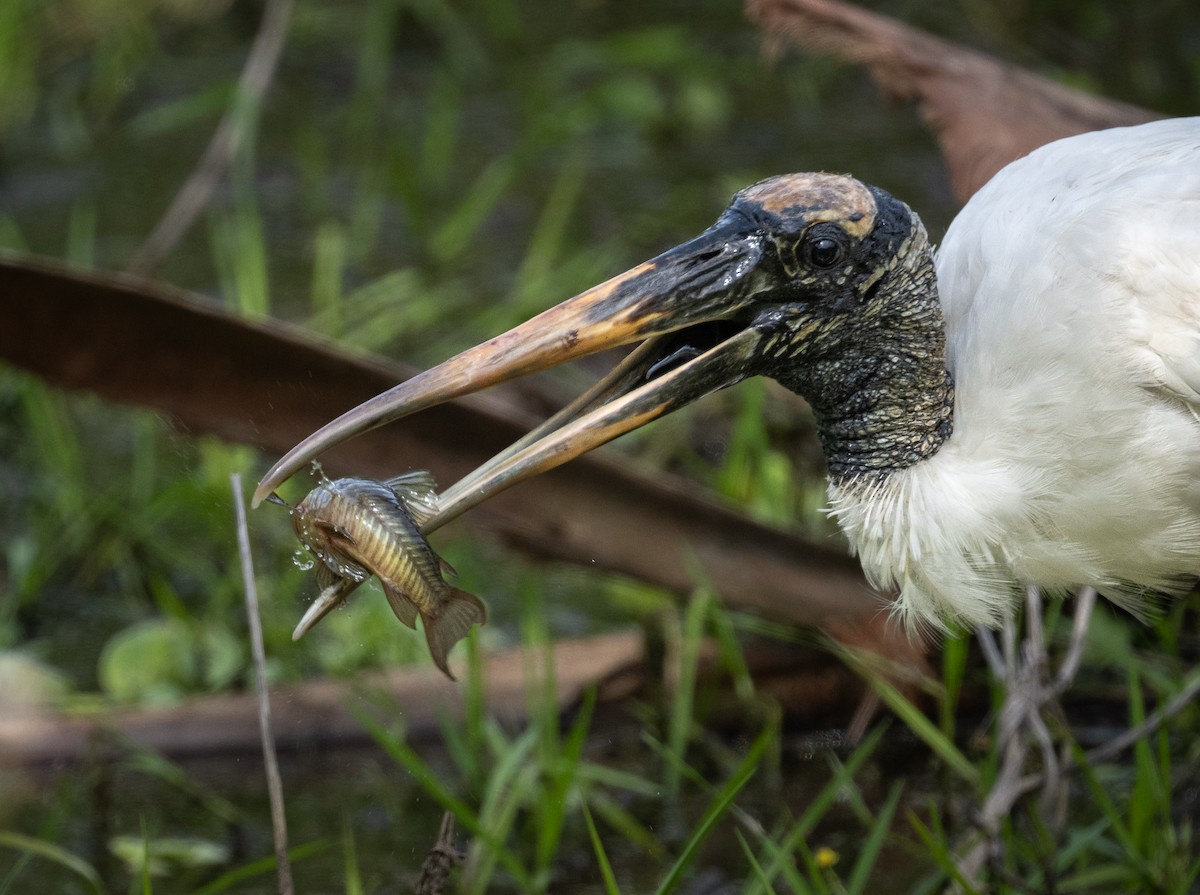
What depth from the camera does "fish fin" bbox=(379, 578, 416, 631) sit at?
191 cm

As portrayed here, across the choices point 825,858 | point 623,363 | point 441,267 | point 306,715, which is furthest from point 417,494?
point 441,267

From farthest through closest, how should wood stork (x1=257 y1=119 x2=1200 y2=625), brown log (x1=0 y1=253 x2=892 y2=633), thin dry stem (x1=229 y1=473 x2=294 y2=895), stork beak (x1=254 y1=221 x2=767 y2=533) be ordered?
brown log (x1=0 y1=253 x2=892 y2=633)
thin dry stem (x1=229 y1=473 x2=294 y2=895)
wood stork (x1=257 y1=119 x2=1200 y2=625)
stork beak (x1=254 y1=221 x2=767 y2=533)

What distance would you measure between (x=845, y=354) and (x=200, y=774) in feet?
5.10

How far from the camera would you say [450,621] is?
194cm

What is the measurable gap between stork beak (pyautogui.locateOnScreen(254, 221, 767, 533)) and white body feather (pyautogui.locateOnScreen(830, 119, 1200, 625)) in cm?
30

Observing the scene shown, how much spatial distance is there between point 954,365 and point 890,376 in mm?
115

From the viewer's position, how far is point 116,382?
2.59m

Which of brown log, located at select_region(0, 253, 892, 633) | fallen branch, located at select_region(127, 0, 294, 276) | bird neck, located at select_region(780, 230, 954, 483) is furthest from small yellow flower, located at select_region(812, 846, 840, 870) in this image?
fallen branch, located at select_region(127, 0, 294, 276)

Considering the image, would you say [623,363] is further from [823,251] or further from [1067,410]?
[1067,410]

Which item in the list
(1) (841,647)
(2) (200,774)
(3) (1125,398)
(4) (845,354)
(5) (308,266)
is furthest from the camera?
(5) (308,266)

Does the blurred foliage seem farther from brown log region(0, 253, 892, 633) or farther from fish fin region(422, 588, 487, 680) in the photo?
fish fin region(422, 588, 487, 680)

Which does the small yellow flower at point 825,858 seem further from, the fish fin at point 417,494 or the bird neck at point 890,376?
the fish fin at point 417,494

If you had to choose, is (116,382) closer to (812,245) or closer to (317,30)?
(812,245)

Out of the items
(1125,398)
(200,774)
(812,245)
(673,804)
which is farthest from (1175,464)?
(200,774)
